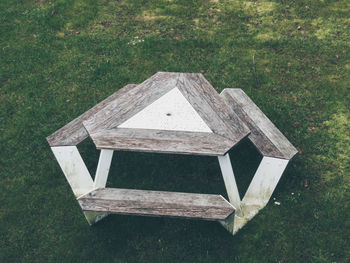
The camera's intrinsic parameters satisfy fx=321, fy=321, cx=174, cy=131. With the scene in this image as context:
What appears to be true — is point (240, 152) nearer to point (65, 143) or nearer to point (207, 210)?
point (207, 210)

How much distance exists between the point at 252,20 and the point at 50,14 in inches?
154

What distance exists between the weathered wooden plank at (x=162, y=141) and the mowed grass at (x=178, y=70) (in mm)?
967

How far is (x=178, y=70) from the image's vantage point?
5203 mm

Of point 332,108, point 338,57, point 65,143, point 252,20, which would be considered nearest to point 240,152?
point 332,108

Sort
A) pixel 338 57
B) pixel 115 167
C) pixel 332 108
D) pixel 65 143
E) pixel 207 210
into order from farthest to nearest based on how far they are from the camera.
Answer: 1. pixel 338 57
2. pixel 332 108
3. pixel 115 167
4. pixel 65 143
5. pixel 207 210

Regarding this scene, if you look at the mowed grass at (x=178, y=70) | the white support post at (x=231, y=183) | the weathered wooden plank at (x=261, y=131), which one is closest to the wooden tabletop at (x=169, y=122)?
the white support post at (x=231, y=183)

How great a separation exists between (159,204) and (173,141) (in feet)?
2.04

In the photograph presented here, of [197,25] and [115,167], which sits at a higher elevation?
[197,25]

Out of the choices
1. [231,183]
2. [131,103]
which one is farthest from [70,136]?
[231,183]

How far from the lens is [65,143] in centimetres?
375

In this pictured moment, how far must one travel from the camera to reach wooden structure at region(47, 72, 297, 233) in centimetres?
308

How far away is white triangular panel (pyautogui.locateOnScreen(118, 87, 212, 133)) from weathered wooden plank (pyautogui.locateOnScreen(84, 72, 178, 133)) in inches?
3.1

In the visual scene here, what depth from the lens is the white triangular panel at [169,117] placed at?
3229 millimetres

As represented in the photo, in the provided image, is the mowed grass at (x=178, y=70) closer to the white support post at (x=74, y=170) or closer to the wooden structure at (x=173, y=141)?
the white support post at (x=74, y=170)
